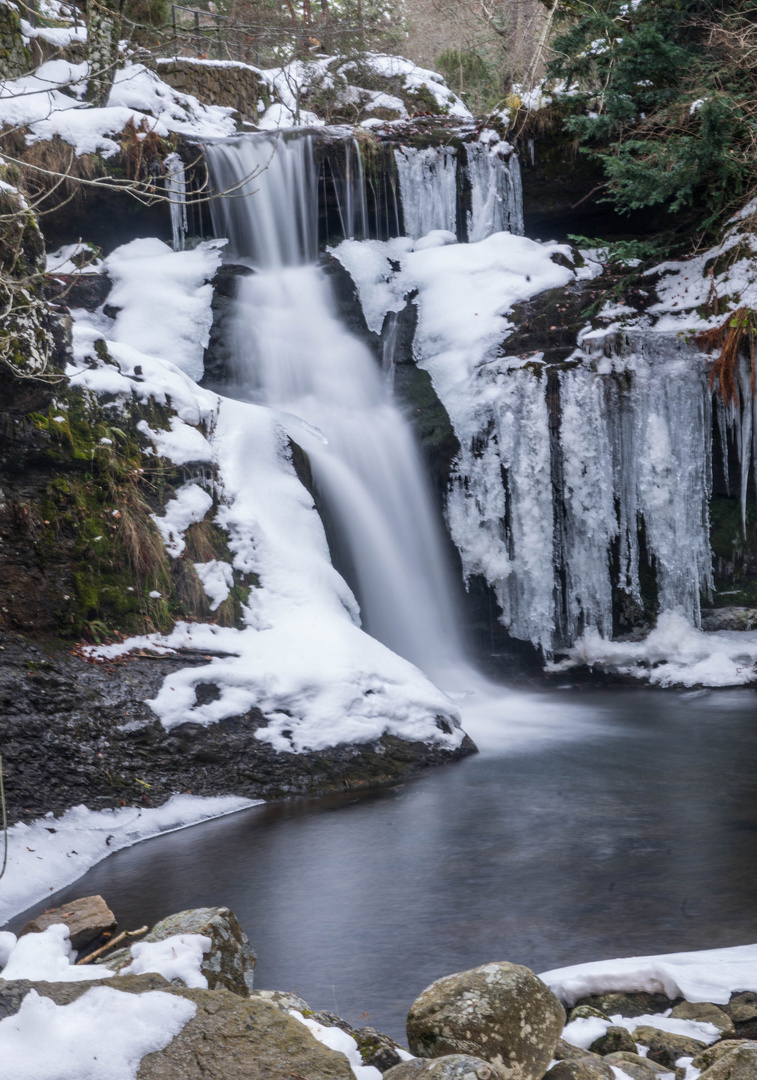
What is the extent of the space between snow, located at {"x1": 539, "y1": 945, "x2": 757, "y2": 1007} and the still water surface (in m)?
0.31

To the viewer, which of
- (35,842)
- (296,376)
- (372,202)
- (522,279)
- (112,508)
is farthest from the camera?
(372,202)

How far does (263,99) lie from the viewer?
14.5 metres

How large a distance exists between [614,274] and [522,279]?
1093mm

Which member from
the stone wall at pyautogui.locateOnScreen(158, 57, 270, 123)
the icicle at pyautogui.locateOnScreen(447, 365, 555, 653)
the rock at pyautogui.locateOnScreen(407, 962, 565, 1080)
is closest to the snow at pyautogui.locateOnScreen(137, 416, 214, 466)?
the icicle at pyautogui.locateOnScreen(447, 365, 555, 653)

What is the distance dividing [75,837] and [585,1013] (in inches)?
117

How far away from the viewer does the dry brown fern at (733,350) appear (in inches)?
327

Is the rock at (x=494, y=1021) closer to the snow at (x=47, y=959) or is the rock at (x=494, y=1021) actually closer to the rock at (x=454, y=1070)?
the rock at (x=454, y=1070)

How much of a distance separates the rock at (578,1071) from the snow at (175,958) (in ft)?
3.31

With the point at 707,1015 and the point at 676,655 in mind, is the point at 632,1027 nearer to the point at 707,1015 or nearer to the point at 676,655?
the point at 707,1015

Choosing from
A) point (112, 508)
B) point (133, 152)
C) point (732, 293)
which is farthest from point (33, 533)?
point (732, 293)

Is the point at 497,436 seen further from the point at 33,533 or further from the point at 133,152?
the point at 133,152

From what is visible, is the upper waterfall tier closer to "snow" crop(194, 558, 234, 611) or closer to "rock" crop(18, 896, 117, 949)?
"snow" crop(194, 558, 234, 611)

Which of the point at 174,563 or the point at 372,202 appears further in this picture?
the point at 372,202

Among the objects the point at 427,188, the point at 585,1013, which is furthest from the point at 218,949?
the point at 427,188
